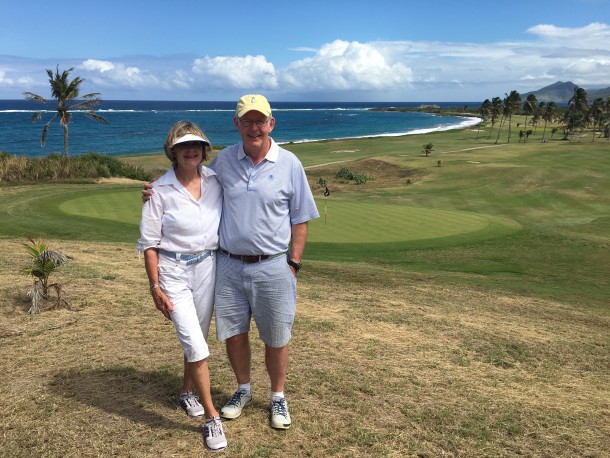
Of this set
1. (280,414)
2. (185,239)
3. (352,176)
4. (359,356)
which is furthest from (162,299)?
(352,176)

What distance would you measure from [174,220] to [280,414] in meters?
1.82

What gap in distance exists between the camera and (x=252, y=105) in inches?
172

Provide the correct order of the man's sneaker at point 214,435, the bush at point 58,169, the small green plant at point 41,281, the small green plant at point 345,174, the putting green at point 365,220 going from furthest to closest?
1. the small green plant at point 345,174
2. the bush at point 58,169
3. the putting green at point 365,220
4. the small green plant at point 41,281
5. the man's sneaker at point 214,435

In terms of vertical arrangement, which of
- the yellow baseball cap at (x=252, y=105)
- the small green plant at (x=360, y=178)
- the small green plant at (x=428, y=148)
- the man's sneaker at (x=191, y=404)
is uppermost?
the yellow baseball cap at (x=252, y=105)

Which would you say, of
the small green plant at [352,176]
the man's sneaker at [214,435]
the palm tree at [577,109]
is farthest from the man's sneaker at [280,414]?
the palm tree at [577,109]

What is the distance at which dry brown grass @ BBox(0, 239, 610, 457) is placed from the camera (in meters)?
4.48

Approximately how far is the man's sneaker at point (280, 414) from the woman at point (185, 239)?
0.48 metres

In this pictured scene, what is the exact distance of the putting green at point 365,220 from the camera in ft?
55.2

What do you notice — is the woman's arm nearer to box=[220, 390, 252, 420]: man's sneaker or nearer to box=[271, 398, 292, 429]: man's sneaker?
box=[220, 390, 252, 420]: man's sneaker

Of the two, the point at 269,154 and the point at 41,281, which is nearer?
the point at 269,154

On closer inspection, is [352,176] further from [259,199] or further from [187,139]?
[187,139]

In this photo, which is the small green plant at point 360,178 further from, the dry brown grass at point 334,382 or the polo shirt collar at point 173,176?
the polo shirt collar at point 173,176

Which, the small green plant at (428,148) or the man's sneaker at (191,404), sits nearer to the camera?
the man's sneaker at (191,404)

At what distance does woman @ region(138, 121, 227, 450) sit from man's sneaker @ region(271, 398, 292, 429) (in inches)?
18.8
